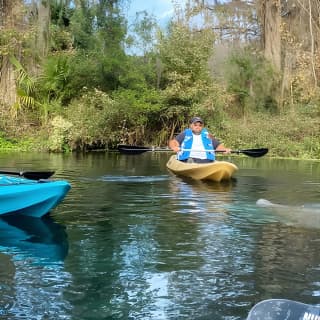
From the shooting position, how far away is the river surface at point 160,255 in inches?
178

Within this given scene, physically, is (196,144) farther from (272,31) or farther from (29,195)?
(272,31)

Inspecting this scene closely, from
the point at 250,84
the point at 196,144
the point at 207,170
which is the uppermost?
the point at 250,84

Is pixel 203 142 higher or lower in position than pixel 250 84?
lower

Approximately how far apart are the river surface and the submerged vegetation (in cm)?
1195

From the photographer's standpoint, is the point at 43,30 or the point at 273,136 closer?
the point at 273,136

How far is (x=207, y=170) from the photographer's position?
12.4 meters

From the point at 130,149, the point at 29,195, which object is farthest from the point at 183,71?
the point at 29,195

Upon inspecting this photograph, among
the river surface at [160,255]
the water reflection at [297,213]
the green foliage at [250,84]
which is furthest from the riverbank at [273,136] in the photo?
the water reflection at [297,213]

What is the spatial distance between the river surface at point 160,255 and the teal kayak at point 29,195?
18 centimetres

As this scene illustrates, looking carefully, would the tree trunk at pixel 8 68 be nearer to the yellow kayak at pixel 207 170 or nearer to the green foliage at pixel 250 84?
the green foliage at pixel 250 84

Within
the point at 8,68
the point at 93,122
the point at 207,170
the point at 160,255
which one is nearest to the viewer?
the point at 160,255

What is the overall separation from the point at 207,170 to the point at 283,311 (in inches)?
350

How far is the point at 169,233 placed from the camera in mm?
7121

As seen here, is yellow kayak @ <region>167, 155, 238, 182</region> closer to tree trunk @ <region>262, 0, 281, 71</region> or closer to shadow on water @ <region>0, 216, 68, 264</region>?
shadow on water @ <region>0, 216, 68, 264</region>
